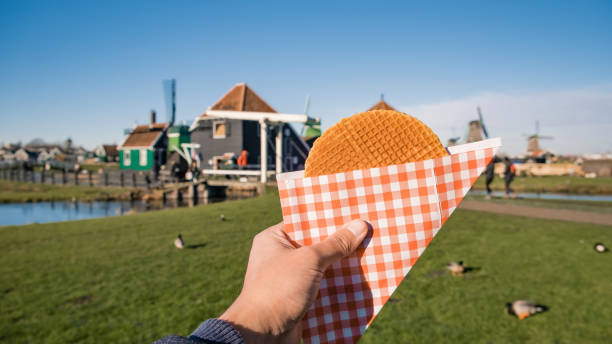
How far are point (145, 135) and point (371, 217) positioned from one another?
4789cm

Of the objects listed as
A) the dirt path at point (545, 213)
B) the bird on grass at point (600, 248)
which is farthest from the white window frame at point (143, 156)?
the bird on grass at point (600, 248)

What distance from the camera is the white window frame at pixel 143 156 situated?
4322 cm

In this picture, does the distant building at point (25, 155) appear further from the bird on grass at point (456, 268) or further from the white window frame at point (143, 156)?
the bird on grass at point (456, 268)

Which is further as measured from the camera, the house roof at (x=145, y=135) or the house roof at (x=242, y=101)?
the house roof at (x=145, y=135)

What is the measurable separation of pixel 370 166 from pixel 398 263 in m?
0.40

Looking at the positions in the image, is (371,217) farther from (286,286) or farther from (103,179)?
(103,179)

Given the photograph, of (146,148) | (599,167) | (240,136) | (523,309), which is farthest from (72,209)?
(599,167)

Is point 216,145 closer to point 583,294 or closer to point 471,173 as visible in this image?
point 583,294

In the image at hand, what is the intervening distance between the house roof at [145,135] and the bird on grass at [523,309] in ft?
140

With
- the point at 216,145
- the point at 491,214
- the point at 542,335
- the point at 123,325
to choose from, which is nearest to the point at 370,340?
the point at 542,335

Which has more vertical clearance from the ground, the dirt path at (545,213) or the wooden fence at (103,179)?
the wooden fence at (103,179)

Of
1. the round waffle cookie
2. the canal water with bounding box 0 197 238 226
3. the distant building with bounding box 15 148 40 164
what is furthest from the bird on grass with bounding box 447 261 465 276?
the distant building with bounding box 15 148 40 164

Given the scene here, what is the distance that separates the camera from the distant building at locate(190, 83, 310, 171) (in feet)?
101

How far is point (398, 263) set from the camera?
4.74 ft
